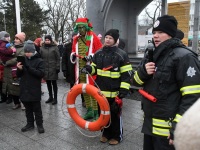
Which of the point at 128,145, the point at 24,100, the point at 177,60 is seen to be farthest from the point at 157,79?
the point at 24,100

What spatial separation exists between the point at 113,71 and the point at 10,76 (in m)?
3.23

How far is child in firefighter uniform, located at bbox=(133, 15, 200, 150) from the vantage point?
2.09 meters

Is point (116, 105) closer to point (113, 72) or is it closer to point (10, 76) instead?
point (113, 72)

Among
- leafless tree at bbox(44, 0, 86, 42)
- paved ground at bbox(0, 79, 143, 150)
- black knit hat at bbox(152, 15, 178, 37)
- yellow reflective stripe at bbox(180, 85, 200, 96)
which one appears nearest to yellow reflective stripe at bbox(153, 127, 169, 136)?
yellow reflective stripe at bbox(180, 85, 200, 96)

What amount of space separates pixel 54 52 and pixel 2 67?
1.42m

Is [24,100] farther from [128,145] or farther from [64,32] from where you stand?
[64,32]

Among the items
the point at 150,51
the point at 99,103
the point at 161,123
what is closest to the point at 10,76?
the point at 99,103

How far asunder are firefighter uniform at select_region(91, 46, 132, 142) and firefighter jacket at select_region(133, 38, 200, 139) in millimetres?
1146

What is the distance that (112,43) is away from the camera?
360 cm

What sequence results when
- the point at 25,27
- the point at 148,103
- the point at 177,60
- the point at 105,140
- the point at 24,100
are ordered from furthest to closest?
1. the point at 25,27
2. the point at 24,100
3. the point at 105,140
4. the point at 148,103
5. the point at 177,60

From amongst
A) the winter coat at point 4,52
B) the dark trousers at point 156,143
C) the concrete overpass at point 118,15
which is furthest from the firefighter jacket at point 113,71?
the concrete overpass at point 118,15

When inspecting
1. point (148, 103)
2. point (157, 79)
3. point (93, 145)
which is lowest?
point (93, 145)

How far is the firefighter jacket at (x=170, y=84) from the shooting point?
205cm

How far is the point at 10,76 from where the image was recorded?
5.69 m
